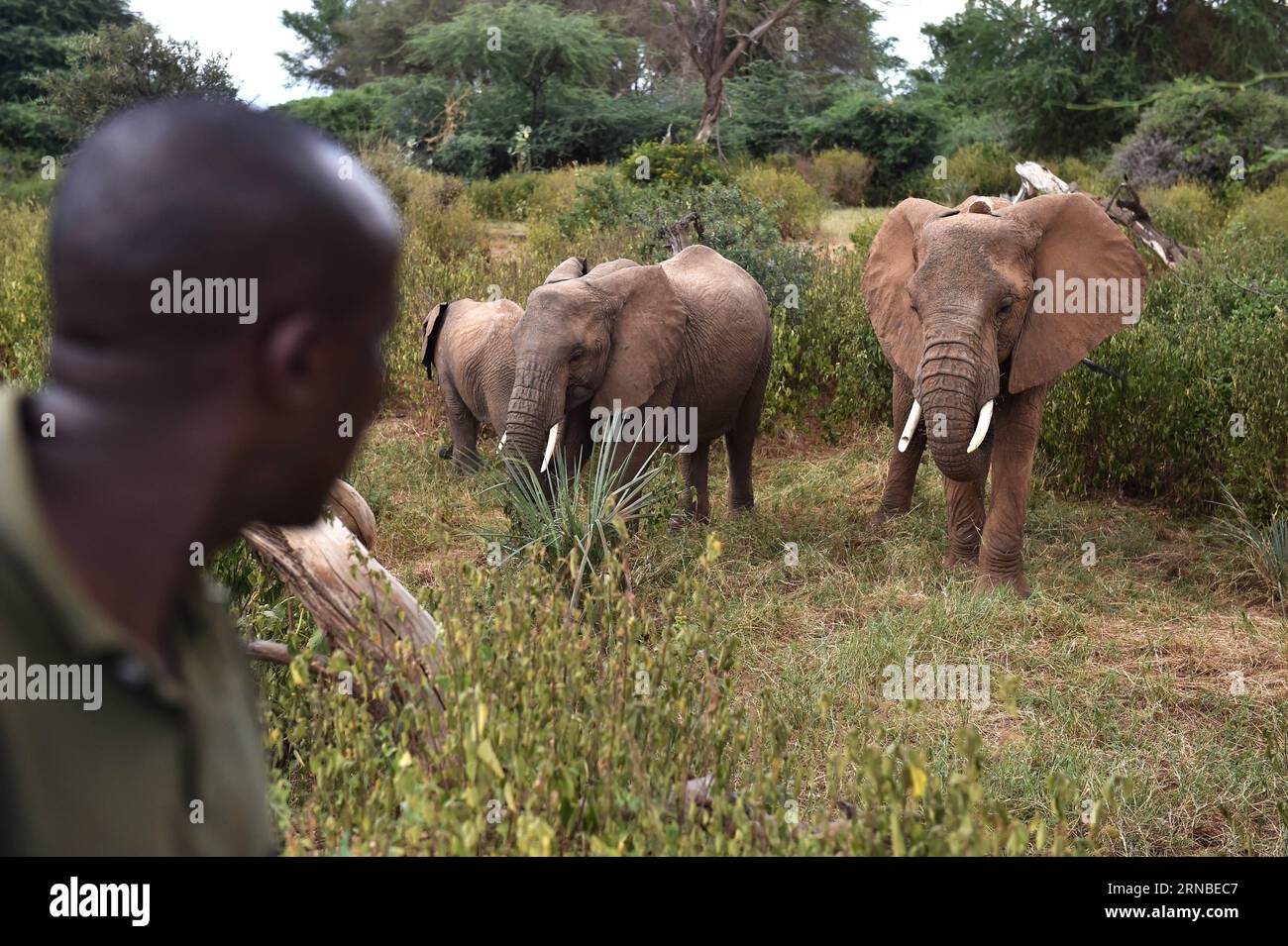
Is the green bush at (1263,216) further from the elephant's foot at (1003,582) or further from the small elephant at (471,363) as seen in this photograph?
the small elephant at (471,363)

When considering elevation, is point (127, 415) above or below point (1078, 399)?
below

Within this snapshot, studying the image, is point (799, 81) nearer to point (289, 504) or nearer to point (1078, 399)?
point (1078, 399)

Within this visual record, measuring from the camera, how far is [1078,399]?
8562mm

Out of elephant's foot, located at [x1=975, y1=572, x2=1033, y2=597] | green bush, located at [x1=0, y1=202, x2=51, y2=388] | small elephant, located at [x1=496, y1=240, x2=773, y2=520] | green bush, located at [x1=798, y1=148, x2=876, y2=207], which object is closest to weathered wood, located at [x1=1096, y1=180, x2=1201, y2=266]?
small elephant, located at [x1=496, y1=240, x2=773, y2=520]

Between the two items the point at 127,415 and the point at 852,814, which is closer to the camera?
the point at 127,415

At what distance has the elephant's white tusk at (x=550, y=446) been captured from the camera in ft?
21.3

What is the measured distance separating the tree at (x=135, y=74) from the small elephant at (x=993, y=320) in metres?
17.1

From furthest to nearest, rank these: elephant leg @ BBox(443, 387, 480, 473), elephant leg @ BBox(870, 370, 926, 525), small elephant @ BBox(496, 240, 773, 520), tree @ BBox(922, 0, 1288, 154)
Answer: tree @ BBox(922, 0, 1288, 154) → elephant leg @ BBox(443, 387, 480, 473) → elephant leg @ BBox(870, 370, 926, 525) → small elephant @ BBox(496, 240, 773, 520)

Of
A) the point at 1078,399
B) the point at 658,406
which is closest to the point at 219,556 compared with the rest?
the point at 658,406

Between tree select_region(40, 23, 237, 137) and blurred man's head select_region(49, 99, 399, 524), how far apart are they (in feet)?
70.6

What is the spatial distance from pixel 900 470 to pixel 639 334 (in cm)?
232

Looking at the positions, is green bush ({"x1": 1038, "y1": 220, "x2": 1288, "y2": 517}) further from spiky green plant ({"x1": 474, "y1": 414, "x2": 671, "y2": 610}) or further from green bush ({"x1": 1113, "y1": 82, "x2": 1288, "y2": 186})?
green bush ({"x1": 1113, "y1": 82, "x2": 1288, "y2": 186})

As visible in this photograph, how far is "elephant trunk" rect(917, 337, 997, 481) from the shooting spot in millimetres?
5973
